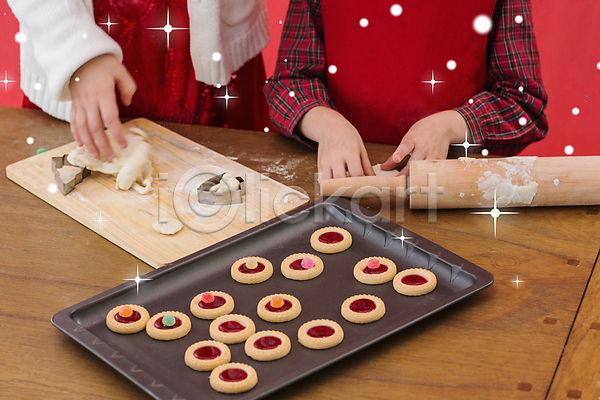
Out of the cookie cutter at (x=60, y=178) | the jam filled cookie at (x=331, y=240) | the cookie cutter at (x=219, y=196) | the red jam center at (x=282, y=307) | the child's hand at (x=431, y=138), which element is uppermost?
the child's hand at (x=431, y=138)

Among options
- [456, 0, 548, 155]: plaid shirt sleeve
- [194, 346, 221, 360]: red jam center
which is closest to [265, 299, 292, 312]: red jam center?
[194, 346, 221, 360]: red jam center

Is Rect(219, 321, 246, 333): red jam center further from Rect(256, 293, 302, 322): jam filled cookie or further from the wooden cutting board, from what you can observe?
the wooden cutting board

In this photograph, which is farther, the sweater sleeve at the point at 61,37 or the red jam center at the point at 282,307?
the sweater sleeve at the point at 61,37

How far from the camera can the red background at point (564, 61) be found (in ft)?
7.77

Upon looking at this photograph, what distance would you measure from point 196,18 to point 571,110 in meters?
1.81

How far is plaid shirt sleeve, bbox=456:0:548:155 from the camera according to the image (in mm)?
1395

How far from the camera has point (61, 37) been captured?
3.81ft

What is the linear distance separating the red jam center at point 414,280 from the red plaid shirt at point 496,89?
0.58 m

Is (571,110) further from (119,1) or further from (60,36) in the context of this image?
(60,36)

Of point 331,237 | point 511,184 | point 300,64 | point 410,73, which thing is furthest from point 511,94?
point 331,237

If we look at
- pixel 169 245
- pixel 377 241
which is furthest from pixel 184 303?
pixel 377 241

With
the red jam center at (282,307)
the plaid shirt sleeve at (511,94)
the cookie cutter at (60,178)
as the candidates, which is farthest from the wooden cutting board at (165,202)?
the plaid shirt sleeve at (511,94)

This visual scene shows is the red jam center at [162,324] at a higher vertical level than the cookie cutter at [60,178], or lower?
lower

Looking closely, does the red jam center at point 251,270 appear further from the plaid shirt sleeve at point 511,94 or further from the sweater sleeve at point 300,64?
the plaid shirt sleeve at point 511,94
